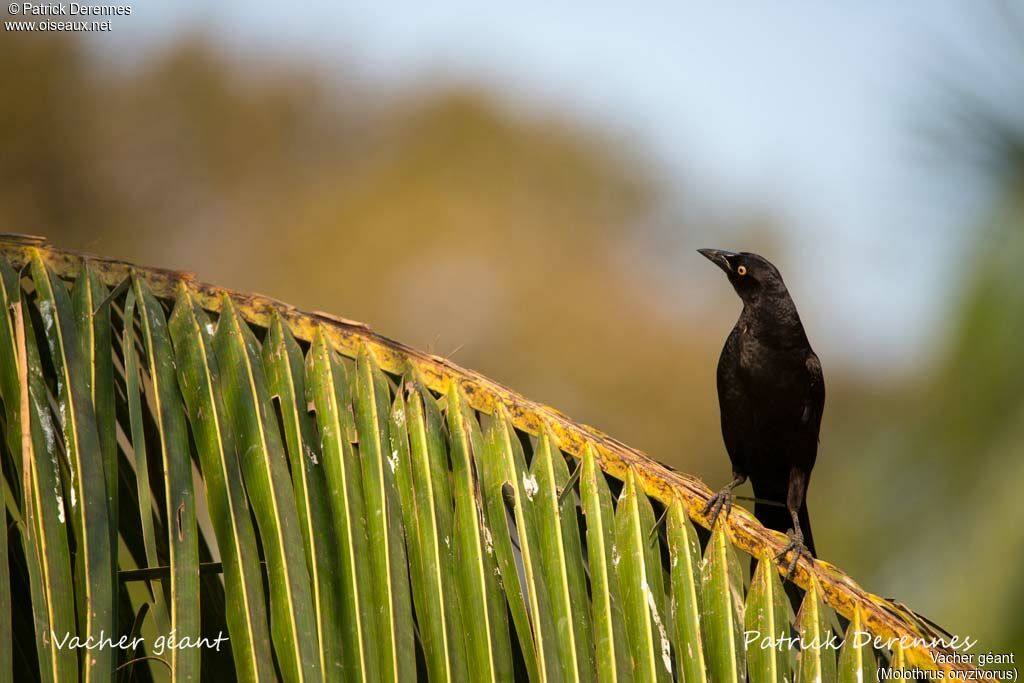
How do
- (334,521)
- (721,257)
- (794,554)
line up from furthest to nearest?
1. (721,257)
2. (794,554)
3. (334,521)

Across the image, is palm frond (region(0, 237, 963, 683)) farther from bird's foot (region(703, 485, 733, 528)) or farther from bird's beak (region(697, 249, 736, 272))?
bird's beak (region(697, 249, 736, 272))

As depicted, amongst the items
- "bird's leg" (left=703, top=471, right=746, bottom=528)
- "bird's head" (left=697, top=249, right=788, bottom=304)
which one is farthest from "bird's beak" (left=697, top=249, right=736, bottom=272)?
"bird's leg" (left=703, top=471, right=746, bottom=528)

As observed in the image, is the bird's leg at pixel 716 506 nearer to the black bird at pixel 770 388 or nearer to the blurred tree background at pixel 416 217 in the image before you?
the black bird at pixel 770 388

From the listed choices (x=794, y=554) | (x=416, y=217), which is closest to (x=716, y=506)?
(x=794, y=554)

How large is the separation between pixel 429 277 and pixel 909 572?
23.1 meters

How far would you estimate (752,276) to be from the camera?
13.5 ft

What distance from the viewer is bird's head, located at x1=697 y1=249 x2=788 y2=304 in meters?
4.09

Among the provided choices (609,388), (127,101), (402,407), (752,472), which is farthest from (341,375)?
(127,101)

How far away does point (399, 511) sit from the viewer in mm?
2105

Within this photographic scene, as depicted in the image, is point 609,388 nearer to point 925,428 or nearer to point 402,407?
point 925,428

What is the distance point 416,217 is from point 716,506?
85.5ft

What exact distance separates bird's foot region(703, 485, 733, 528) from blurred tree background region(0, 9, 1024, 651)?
1735 cm

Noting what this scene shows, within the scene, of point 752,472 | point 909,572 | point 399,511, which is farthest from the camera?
point 752,472

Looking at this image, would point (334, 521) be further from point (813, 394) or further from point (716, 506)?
point (813, 394)
